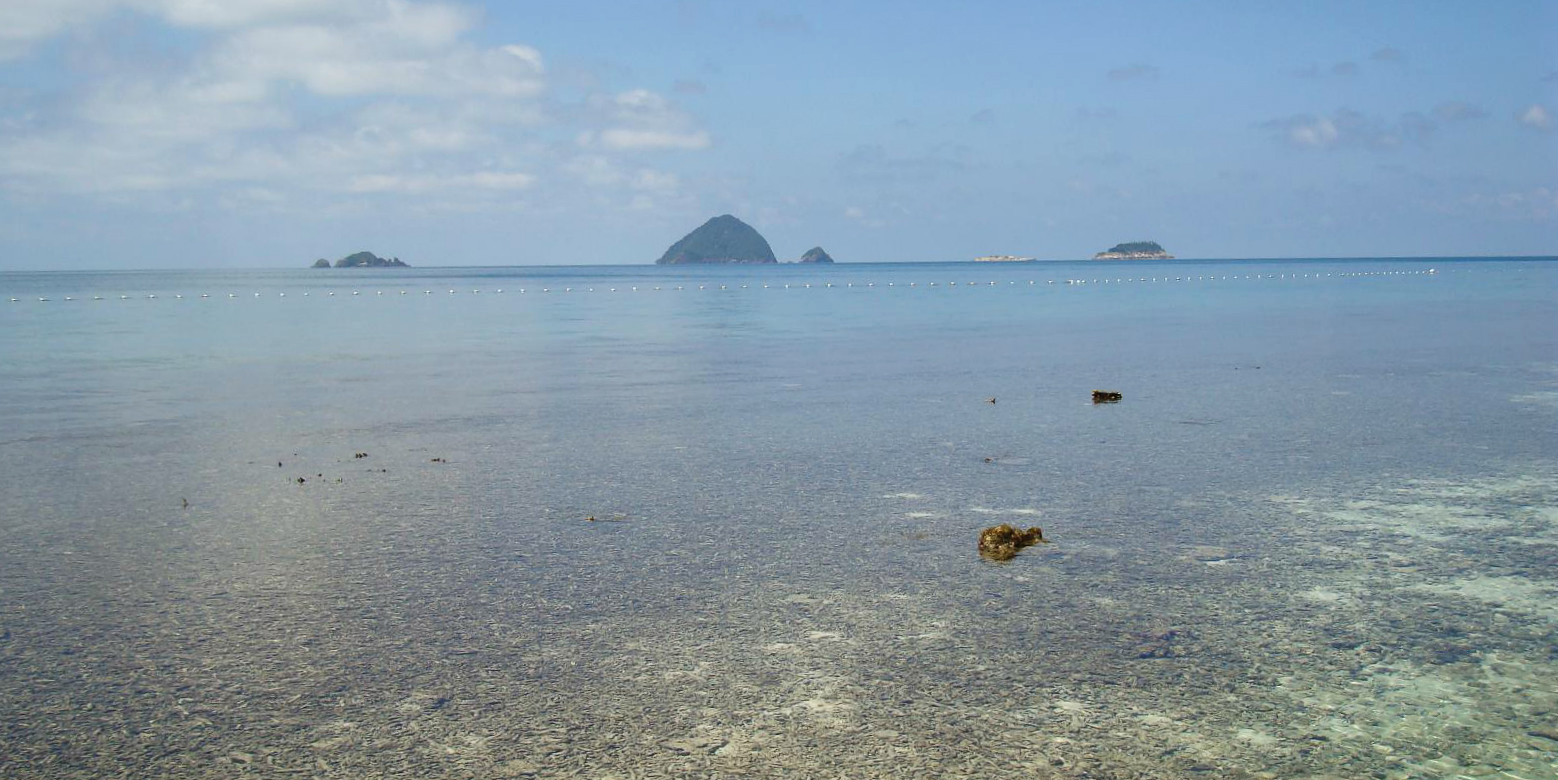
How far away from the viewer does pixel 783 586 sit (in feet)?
21.3

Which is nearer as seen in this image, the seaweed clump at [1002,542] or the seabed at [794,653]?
the seabed at [794,653]

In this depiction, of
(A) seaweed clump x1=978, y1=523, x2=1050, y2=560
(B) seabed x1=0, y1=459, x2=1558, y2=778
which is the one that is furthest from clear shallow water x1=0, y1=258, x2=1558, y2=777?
(A) seaweed clump x1=978, y1=523, x2=1050, y2=560

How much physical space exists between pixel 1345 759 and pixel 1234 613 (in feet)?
5.58

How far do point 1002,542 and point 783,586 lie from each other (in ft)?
4.77

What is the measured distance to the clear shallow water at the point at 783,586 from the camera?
177 inches

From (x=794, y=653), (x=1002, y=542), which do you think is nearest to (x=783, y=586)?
(x=794, y=653)

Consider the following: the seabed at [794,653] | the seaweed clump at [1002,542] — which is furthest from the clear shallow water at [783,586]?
the seaweed clump at [1002,542]

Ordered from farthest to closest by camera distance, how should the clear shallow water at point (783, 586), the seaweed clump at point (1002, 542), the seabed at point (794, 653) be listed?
the seaweed clump at point (1002, 542) → the clear shallow water at point (783, 586) → the seabed at point (794, 653)

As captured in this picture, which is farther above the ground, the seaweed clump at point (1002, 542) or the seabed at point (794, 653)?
the seaweed clump at point (1002, 542)

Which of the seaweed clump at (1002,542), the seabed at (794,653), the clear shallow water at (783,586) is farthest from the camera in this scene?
the seaweed clump at (1002,542)

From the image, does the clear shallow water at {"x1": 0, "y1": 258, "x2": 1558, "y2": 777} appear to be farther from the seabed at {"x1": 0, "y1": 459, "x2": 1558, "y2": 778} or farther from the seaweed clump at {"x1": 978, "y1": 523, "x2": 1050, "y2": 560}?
the seaweed clump at {"x1": 978, "y1": 523, "x2": 1050, "y2": 560}

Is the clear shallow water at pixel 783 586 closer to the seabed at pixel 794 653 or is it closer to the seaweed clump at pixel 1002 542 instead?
the seabed at pixel 794 653

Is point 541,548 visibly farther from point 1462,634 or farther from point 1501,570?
point 1501,570

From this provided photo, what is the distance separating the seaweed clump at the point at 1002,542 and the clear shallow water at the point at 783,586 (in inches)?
7.5
